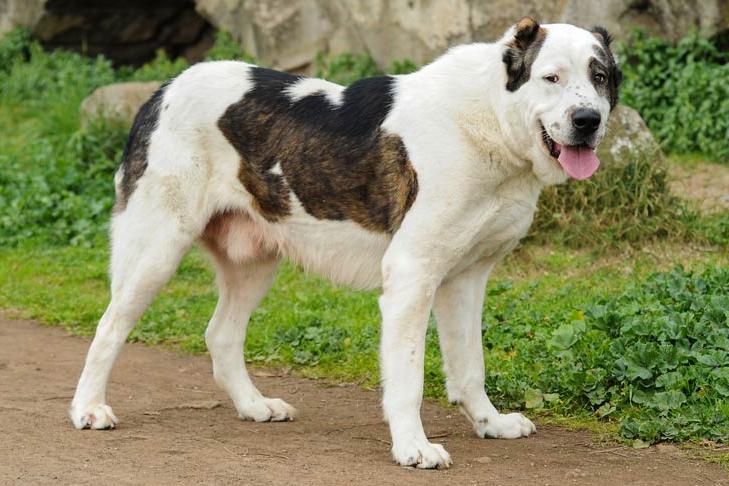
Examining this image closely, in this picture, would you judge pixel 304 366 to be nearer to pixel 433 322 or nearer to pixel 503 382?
pixel 433 322

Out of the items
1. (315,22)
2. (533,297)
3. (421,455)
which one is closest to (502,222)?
(421,455)

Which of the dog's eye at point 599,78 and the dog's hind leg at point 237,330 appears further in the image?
the dog's hind leg at point 237,330

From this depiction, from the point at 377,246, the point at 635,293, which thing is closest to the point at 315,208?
the point at 377,246

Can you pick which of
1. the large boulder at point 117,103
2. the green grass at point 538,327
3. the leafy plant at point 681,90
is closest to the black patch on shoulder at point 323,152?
the green grass at point 538,327

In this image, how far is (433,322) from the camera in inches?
290

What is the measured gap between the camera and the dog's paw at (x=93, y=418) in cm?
579

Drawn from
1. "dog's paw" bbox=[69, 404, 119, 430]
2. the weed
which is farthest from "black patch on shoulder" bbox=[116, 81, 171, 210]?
the weed

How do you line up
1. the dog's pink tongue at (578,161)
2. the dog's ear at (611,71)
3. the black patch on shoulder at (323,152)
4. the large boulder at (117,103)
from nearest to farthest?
the dog's pink tongue at (578,161)
the dog's ear at (611,71)
the black patch on shoulder at (323,152)
the large boulder at (117,103)

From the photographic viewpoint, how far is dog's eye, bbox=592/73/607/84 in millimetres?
5262

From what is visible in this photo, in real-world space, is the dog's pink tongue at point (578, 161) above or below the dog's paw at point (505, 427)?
above

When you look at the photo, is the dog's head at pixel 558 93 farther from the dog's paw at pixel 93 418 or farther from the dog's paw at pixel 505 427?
the dog's paw at pixel 93 418

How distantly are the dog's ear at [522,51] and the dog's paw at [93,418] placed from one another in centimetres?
243

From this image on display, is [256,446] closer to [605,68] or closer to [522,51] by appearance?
[522,51]

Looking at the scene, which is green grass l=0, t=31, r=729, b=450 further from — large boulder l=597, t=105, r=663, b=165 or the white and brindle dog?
the white and brindle dog
